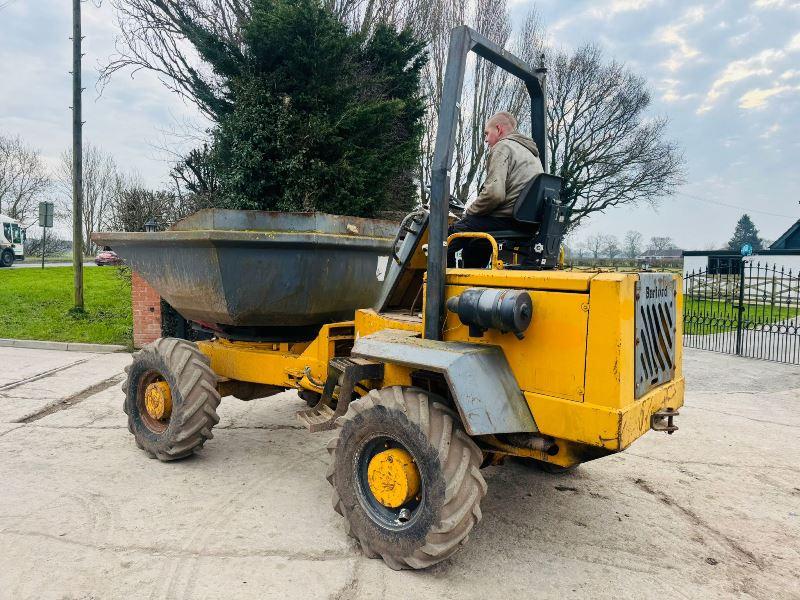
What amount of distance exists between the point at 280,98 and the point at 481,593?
9.52 meters

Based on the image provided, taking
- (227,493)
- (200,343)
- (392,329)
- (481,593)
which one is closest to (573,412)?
(481,593)

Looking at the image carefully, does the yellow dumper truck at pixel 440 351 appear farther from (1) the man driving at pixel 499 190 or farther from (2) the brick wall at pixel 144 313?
(2) the brick wall at pixel 144 313

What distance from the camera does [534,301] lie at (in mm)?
2865

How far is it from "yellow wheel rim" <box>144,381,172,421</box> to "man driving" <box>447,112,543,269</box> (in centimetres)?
257

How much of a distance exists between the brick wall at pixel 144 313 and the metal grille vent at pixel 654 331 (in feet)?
25.9

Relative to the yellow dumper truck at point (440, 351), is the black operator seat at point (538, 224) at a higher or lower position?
higher

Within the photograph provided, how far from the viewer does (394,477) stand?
10.0 feet

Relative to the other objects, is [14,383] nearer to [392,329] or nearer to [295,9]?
[392,329]

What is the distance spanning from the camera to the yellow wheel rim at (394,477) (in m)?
3.03

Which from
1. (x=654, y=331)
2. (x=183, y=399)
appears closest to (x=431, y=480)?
(x=654, y=331)

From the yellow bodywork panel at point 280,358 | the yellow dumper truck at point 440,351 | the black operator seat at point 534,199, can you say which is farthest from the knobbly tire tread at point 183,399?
the black operator seat at point 534,199

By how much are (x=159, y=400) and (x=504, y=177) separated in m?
3.17

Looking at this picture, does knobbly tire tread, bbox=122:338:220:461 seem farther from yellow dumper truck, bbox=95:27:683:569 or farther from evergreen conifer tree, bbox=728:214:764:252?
evergreen conifer tree, bbox=728:214:764:252

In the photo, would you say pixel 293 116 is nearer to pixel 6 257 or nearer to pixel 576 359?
pixel 576 359
